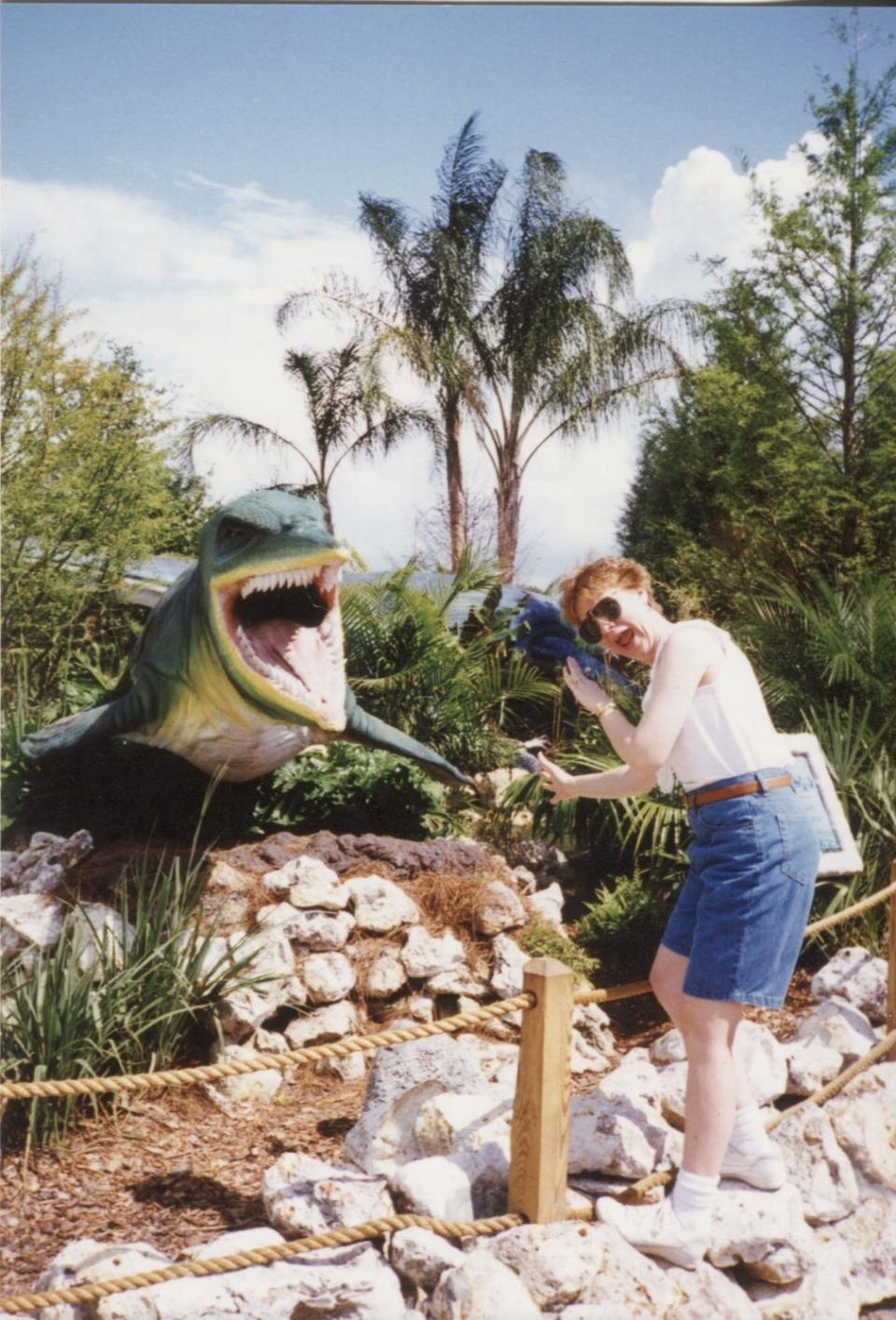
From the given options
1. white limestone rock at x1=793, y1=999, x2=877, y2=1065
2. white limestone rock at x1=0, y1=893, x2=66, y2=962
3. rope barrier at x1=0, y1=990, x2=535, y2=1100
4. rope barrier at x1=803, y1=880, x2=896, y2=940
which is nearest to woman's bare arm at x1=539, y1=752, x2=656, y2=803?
rope barrier at x1=0, y1=990, x2=535, y2=1100

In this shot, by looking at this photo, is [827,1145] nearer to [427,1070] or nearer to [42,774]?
[427,1070]

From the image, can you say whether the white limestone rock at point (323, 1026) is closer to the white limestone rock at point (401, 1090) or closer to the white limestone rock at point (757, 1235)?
the white limestone rock at point (401, 1090)

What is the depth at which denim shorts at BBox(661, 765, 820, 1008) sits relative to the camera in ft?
6.63

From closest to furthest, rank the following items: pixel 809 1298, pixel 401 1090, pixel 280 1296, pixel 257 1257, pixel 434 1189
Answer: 1. pixel 257 1257
2. pixel 280 1296
3. pixel 434 1189
4. pixel 809 1298
5. pixel 401 1090

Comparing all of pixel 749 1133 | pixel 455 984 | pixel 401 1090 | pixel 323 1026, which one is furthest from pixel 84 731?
pixel 749 1133

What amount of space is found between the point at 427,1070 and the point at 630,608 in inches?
57.6

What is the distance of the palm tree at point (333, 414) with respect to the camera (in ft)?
14.2

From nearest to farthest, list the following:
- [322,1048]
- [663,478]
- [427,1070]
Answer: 1. [322,1048]
2. [427,1070]
3. [663,478]

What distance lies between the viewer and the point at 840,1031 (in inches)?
136

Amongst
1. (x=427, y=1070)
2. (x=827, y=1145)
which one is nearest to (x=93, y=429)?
(x=427, y=1070)

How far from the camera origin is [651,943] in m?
4.57

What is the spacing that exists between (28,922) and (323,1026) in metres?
0.98

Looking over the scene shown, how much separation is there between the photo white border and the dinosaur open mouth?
1486 millimetres

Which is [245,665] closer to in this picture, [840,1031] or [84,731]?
[84,731]
